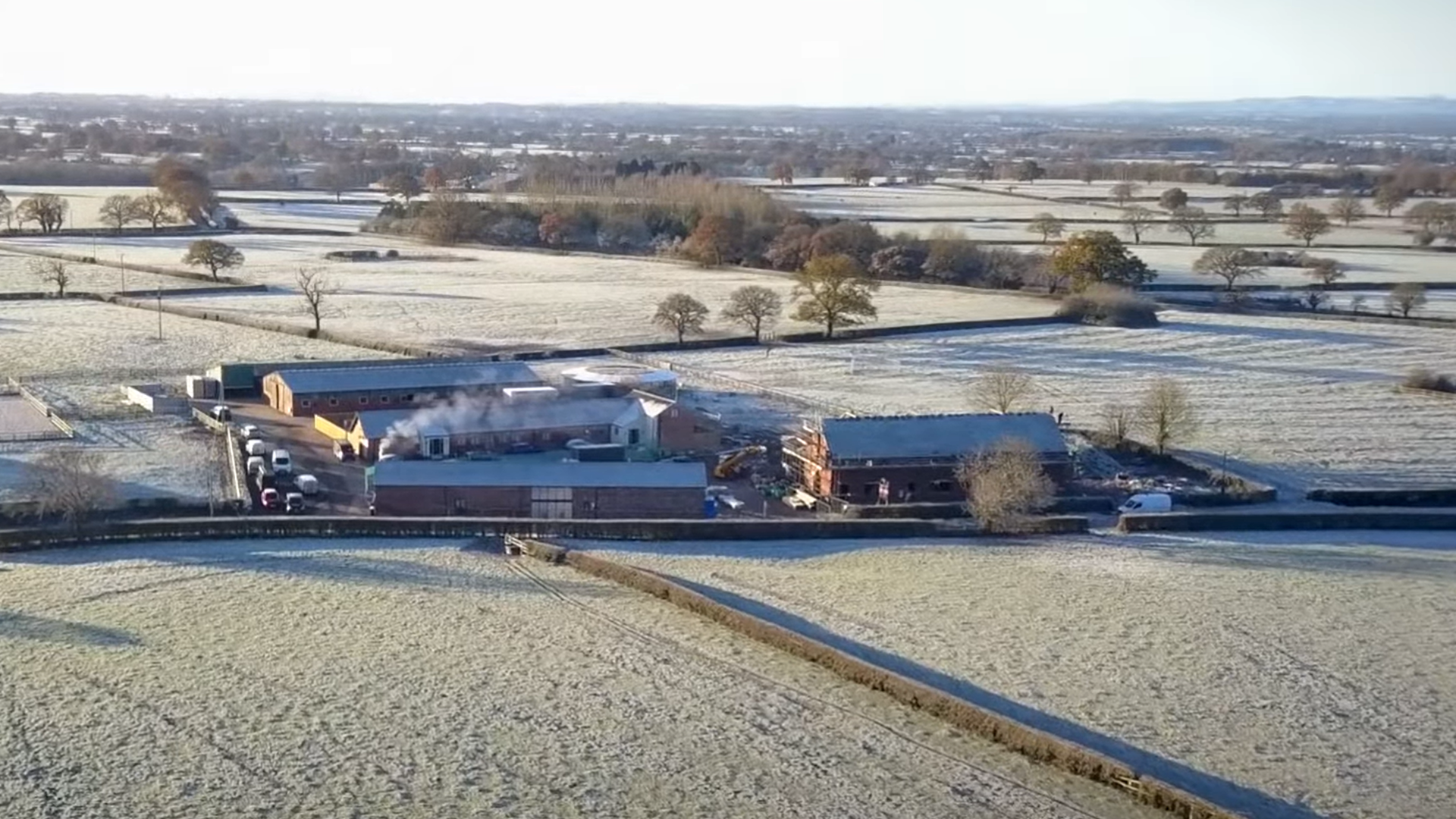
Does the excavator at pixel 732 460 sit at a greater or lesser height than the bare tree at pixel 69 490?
lesser

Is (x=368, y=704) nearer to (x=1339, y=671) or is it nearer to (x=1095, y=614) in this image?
(x=1095, y=614)

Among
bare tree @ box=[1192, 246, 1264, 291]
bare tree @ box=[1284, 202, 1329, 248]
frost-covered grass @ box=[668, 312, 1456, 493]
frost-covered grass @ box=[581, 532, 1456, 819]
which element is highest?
bare tree @ box=[1284, 202, 1329, 248]

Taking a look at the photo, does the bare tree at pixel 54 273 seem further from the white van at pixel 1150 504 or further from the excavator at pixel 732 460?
the white van at pixel 1150 504

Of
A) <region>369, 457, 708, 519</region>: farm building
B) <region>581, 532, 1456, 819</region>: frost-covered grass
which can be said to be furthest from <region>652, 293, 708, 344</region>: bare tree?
<region>581, 532, 1456, 819</region>: frost-covered grass

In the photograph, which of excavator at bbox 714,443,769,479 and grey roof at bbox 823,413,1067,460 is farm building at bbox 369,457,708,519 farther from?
grey roof at bbox 823,413,1067,460

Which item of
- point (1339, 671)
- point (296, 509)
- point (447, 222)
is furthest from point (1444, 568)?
point (447, 222)

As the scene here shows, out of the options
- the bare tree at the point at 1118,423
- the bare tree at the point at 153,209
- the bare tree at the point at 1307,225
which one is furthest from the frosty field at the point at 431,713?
the bare tree at the point at 1307,225

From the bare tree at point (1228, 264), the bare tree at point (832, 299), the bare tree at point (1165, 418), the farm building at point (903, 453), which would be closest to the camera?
the farm building at point (903, 453)
